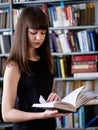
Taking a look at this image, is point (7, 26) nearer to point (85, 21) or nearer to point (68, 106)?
point (85, 21)

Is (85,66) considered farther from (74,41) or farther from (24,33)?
(24,33)

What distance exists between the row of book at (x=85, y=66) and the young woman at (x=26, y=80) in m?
1.57

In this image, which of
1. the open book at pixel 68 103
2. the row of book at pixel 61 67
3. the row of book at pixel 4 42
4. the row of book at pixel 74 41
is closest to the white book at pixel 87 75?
the row of book at pixel 61 67

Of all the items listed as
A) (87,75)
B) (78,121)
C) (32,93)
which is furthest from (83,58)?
(32,93)

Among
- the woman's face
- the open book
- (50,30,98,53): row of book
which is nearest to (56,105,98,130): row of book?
(50,30,98,53): row of book

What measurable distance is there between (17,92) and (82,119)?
5.84 ft

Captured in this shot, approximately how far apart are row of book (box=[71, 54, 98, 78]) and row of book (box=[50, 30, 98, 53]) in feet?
0.28

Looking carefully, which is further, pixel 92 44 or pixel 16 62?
pixel 92 44

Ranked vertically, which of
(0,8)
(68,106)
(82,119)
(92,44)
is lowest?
(82,119)

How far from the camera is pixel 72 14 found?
2828 millimetres

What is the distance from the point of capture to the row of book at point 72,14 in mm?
2832

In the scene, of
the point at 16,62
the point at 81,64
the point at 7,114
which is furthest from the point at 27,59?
the point at 81,64

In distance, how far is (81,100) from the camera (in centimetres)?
128

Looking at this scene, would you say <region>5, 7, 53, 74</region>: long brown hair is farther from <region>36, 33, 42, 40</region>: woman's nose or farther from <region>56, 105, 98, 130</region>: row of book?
<region>56, 105, 98, 130</region>: row of book
